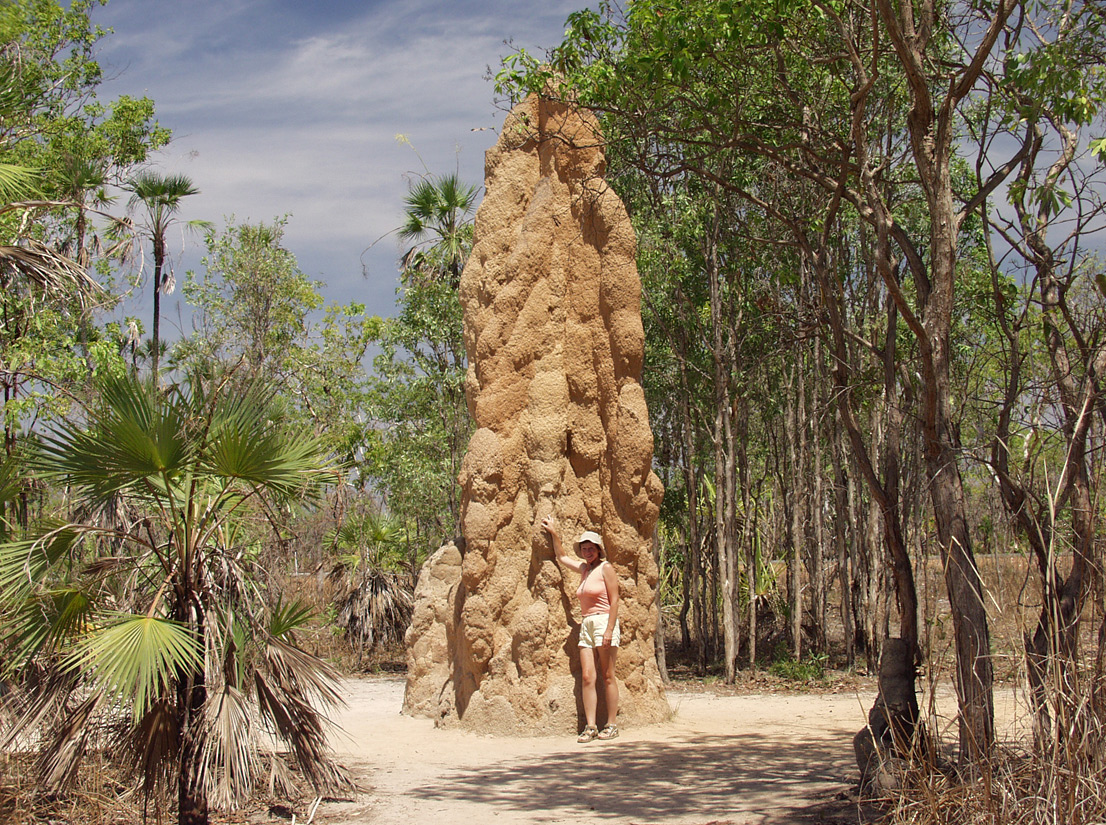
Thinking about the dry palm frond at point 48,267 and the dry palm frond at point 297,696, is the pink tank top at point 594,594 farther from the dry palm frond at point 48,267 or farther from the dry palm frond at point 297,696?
the dry palm frond at point 48,267

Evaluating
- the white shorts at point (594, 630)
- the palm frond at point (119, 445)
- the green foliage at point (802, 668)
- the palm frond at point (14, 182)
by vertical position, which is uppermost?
the palm frond at point (14, 182)

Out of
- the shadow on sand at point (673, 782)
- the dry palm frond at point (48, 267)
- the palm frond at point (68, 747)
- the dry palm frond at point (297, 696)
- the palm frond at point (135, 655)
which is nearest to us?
the palm frond at point (135, 655)

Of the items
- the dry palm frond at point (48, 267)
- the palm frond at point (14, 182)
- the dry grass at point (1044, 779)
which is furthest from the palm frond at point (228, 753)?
the palm frond at point (14, 182)

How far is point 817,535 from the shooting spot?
48.3 ft

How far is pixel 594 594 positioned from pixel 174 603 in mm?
3838

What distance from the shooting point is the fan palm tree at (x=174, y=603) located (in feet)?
15.8

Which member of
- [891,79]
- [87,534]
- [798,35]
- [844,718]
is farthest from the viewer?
[891,79]

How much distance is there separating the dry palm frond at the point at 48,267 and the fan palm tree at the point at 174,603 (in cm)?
116

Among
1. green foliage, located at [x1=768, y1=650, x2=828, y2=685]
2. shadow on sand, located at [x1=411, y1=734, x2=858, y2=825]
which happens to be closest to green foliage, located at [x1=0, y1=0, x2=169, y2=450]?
shadow on sand, located at [x1=411, y1=734, x2=858, y2=825]

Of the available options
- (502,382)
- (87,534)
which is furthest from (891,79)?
(87,534)

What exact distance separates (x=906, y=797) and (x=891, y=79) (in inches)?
357

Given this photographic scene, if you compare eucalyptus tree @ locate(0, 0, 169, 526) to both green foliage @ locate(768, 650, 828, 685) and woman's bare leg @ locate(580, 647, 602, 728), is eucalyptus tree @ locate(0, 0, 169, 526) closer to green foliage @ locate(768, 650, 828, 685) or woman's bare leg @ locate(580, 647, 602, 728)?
woman's bare leg @ locate(580, 647, 602, 728)

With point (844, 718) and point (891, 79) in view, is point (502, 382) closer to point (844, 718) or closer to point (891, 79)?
point (844, 718)

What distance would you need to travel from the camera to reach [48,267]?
229 inches
